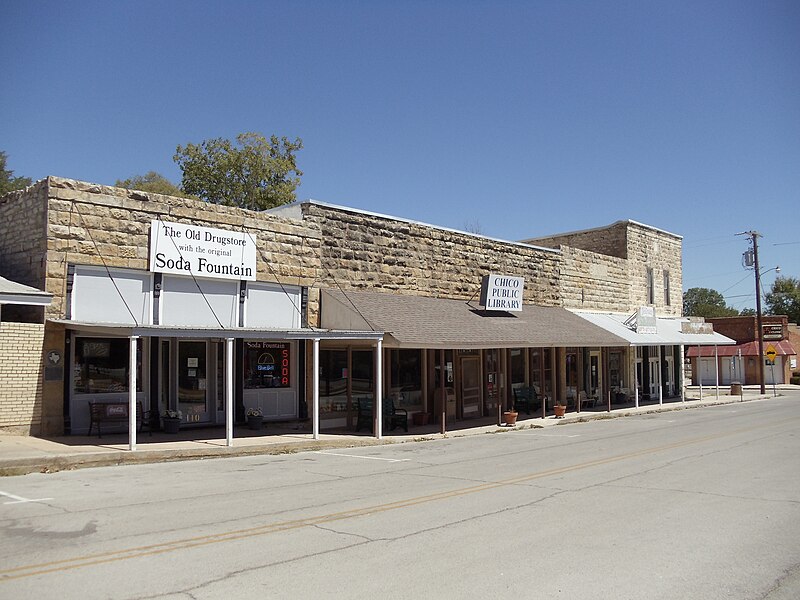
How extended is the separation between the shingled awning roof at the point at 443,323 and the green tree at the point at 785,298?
2241 inches

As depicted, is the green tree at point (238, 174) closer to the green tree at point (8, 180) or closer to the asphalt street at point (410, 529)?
the green tree at point (8, 180)

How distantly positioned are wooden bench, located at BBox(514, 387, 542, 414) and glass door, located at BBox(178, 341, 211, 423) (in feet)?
41.1

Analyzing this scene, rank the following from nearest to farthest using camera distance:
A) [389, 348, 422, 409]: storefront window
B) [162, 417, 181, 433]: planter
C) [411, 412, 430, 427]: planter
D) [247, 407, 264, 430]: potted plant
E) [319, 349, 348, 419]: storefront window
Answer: [162, 417, 181, 433]: planter → [247, 407, 264, 430]: potted plant → [319, 349, 348, 419]: storefront window → [389, 348, 422, 409]: storefront window → [411, 412, 430, 427]: planter

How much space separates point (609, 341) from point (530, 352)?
299 cm

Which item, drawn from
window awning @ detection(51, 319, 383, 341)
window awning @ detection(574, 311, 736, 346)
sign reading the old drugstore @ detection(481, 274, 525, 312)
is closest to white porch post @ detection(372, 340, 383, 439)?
window awning @ detection(51, 319, 383, 341)

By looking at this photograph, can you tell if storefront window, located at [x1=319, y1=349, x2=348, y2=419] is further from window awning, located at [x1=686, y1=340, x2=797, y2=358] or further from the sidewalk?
window awning, located at [x1=686, y1=340, x2=797, y2=358]

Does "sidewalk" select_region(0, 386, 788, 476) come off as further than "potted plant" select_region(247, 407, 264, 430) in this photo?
No

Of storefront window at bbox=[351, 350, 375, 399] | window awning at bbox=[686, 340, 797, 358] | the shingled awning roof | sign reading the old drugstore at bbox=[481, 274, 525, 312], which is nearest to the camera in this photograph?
the shingled awning roof

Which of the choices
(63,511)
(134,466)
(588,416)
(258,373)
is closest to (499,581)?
(63,511)

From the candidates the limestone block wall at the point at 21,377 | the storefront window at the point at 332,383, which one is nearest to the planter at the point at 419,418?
the storefront window at the point at 332,383

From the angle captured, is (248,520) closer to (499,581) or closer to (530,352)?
(499,581)

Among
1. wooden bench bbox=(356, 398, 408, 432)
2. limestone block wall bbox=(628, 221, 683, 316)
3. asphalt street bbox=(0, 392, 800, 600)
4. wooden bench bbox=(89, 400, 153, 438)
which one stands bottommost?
asphalt street bbox=(0, 392, 800, 600)

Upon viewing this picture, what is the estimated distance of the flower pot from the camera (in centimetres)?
1877

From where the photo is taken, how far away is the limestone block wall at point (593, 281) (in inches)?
1211
